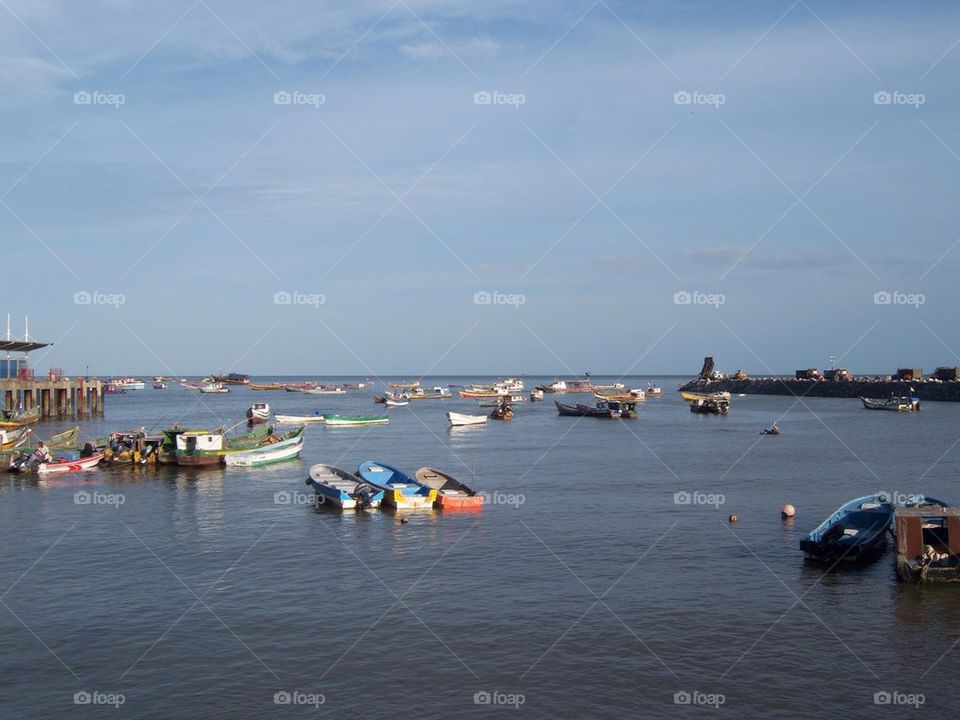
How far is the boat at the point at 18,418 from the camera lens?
63.7 metres

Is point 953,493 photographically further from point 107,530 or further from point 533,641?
point 107,530

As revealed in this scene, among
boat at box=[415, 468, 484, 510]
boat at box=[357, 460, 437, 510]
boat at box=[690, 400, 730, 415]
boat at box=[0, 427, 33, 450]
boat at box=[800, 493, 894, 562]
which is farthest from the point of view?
boat at box=[690, 400, 730, 415]

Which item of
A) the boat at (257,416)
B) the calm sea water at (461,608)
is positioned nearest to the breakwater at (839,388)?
the boat at (257,416)

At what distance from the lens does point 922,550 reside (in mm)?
23203

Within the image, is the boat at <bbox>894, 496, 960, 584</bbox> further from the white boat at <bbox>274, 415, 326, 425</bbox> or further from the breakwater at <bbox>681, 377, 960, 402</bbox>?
the breakwater at <bbox>681, 377, 960, 402</bbox>

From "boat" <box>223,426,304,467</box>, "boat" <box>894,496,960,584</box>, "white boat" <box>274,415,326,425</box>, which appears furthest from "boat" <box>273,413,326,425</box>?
"boat" <box>894,496,960,584</box>

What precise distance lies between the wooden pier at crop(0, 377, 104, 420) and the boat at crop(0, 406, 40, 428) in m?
1.98

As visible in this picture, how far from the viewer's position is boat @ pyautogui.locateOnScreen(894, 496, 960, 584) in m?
22.7

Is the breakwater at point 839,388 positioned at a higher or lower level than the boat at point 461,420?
higher

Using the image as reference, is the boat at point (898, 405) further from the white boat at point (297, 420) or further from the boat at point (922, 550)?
the boat at point (922, 550)

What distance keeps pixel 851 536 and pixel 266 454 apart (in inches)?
1343

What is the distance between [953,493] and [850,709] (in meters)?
25.3

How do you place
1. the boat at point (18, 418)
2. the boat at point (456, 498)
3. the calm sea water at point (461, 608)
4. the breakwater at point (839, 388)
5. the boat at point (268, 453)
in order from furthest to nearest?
the breakwater at point (839, 388)
the boat at point (18, 418)
the boat at point (268, 453)
the boat at point (456, 498)
the calm sea water at point (461, 608)

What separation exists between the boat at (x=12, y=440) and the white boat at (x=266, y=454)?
526 inches
